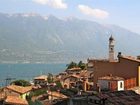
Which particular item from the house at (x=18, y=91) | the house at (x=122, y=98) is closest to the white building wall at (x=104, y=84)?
the house at (x=122, y=98)

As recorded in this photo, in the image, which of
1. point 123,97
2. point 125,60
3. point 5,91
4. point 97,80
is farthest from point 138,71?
point 5,91

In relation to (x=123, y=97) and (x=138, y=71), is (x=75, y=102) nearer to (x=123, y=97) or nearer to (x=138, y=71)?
(x=123, y=97)

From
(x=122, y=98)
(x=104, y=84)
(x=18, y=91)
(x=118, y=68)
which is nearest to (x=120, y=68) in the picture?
(x=118, y=68)

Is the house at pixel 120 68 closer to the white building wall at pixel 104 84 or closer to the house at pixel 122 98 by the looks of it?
the white building wall at pixel 104 84

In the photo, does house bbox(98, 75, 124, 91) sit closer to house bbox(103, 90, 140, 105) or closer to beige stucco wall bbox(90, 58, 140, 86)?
beige stucco wall bbox(90, 58, 140, 86)

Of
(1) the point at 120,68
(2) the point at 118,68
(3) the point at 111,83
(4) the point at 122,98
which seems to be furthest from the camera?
(2) the point at 118,68

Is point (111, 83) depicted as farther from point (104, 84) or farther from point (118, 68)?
point (118, 68)

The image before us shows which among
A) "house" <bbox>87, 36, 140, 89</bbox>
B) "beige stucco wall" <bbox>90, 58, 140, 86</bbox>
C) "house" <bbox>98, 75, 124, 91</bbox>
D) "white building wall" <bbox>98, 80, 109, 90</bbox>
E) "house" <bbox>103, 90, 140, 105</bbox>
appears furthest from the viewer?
"beige stucco wall" <bbox>90, 58, 140, 86</bbox>

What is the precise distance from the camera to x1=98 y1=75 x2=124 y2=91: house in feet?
125

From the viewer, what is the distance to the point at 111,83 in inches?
1507

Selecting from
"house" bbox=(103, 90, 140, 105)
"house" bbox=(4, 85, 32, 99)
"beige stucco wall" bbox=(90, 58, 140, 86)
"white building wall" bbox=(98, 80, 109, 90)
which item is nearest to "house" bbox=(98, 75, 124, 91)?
"white building wall" bbox=(98, 80, 109, 90)

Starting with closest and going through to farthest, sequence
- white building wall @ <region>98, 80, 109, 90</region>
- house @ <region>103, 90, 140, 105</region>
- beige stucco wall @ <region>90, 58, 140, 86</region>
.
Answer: house @ <region>103, 90, 140, 105</region>, white building wall @ <region>98, 80, 109, 90</region>, beige stucco wall @ <region>90, 58, 140, 86</region>

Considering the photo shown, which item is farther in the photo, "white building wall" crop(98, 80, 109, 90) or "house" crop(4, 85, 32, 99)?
"house" crop(4, 85, 32, 99)

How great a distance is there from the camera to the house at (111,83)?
1502 inches
